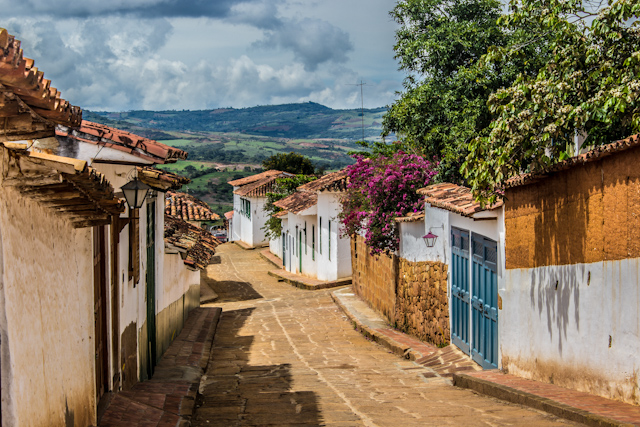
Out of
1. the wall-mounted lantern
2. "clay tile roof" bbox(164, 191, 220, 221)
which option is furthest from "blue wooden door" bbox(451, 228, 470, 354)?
"clay tile roof" bbox(164, 191, 220, 221)

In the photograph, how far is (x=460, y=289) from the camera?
10.7 m

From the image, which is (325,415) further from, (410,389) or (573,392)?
→ (573,392)

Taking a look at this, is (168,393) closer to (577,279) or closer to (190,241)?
(577,279)

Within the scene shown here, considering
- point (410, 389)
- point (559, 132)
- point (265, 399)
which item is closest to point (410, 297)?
point (410, 389)

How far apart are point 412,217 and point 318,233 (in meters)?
13.6

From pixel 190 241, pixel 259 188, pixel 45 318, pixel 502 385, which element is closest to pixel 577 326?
pixel 502 385

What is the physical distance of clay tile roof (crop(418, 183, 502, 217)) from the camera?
365 inches

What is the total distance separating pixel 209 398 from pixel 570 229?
5199mm

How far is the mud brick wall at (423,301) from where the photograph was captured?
11.8 meters

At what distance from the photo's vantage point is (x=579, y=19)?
845 centimetres

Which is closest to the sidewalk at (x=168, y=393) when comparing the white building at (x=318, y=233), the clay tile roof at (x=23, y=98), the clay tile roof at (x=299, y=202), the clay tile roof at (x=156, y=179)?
the clay tile roof at (x=156, y=179)

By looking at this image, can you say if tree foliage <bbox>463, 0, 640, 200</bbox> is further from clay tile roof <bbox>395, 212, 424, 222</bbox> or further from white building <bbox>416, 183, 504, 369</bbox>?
clay tile roof <bbox>395, 212, 424, 222</bbox>

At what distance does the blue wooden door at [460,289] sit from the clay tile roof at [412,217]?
2.03 m

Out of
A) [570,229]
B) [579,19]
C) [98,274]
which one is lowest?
[98,274]
